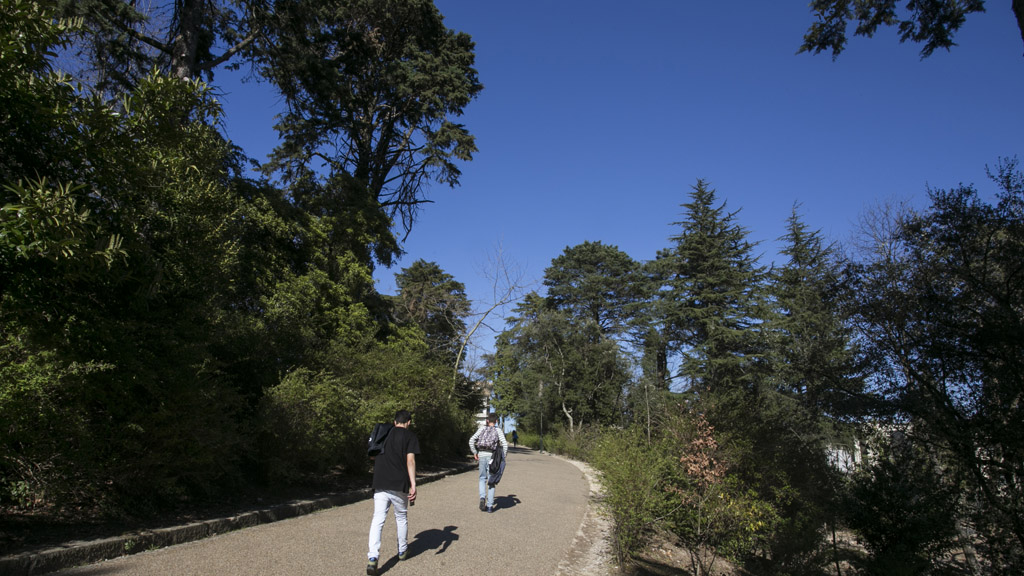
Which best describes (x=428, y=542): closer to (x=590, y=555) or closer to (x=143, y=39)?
(x=590, y=555)

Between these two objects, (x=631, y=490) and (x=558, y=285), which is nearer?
(x=631, y=490)

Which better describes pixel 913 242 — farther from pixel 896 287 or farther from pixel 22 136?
pixel 22 136

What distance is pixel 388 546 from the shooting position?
587cm

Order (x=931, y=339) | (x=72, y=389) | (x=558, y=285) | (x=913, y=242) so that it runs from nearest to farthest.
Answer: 1. (x=72, y=389)
2. (x=931, y=339)
3. (x=913, y=242)
4. (x=558, y=285)

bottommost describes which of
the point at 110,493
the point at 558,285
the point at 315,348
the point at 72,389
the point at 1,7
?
the point at 110,493

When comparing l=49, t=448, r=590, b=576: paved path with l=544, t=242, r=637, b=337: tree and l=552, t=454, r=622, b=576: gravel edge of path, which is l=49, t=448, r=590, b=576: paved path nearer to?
l=552, t=454, r=622, b=576: gravel edge of path

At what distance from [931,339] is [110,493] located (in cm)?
1311

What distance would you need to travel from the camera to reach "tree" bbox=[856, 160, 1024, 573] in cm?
794

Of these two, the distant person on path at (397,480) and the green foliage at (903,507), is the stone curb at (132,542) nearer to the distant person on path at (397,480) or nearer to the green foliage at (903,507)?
the distant person on path at (397,480)

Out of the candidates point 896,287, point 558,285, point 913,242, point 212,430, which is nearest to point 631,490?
point 212,430

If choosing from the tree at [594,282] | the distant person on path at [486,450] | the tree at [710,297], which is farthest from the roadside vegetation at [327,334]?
the tree at [594,282]

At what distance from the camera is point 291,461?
26.5ft

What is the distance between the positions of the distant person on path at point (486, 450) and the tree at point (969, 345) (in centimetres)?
808

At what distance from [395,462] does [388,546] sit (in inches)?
55.1
